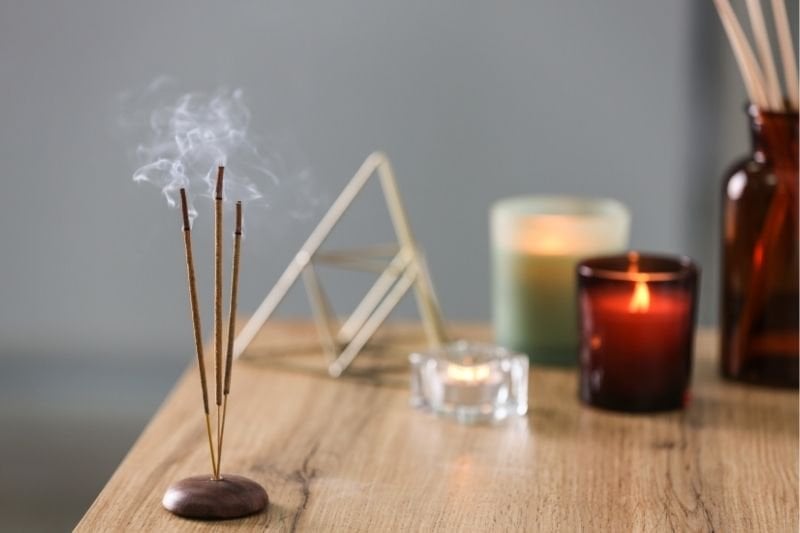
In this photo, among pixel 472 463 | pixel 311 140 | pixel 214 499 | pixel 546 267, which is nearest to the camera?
pixel 214 499

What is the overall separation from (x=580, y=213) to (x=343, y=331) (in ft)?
0.91

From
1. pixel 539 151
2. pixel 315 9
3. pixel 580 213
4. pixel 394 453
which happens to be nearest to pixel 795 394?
pixel 580 213

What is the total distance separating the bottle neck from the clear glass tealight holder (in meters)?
0.28

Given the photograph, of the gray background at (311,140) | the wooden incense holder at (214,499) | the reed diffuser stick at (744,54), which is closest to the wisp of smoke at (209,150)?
the wooden incense holder at (214,499)

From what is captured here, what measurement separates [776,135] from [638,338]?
21 centimetres

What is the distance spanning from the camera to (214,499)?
807mm

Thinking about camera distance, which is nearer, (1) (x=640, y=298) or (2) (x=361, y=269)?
(1) (x=640, y=298)

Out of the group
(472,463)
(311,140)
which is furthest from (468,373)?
(311,140)

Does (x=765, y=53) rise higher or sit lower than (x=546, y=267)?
higher

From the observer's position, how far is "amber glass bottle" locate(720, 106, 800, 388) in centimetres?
109

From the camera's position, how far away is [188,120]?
0.90 metres

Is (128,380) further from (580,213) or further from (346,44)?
(580,213)

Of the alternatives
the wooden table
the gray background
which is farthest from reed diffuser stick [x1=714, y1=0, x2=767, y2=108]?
the gray background

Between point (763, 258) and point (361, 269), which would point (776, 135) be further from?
point (361, 269)
